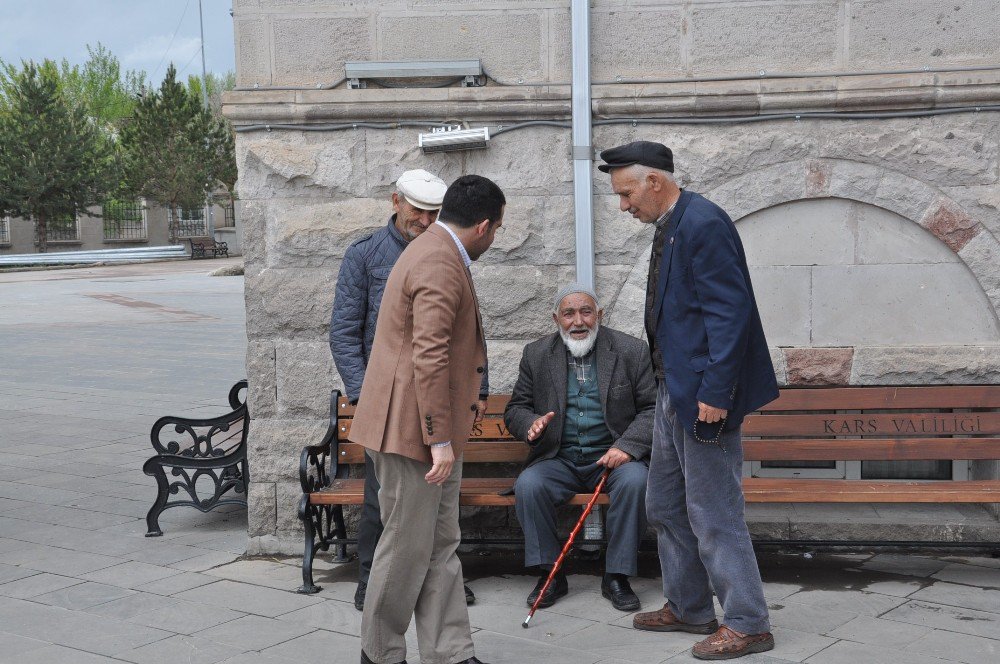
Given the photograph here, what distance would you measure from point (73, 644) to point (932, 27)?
476 cm

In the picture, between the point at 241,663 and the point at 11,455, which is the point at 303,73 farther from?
the point at 11,455

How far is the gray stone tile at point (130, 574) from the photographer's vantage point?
17.9ft

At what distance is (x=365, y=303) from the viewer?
5238 millimetres

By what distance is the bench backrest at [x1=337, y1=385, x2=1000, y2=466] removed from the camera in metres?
5.52

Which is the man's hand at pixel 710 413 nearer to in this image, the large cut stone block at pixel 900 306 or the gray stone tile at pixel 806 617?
the gray stone tile at pixel 806 617

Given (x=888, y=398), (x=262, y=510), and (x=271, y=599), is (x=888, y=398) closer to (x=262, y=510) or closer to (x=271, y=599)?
(x=271, y=599)

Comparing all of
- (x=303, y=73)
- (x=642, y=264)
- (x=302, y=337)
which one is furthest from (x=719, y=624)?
(x=303, y=73)

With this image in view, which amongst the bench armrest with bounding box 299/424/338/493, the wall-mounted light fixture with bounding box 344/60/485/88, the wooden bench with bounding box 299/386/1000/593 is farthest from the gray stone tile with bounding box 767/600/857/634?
the wall-mounted light fixture with bounding box 344/60/485/88

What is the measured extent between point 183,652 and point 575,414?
2001mm

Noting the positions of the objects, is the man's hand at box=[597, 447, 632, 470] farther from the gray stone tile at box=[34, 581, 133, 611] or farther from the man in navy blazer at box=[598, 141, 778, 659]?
the gray stone tile at box=[34, 581, 133, 611]

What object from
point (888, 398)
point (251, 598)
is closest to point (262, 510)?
point (251, 598)

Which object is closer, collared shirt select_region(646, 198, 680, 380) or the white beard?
collared shirt select_region(646, 198, 680, 380)

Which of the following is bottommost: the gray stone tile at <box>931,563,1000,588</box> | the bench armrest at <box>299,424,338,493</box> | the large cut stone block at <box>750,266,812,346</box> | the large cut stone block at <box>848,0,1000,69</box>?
the gray stone tile at <box>931,563,1000,588</box>

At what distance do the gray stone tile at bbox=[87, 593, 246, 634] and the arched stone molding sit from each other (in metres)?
3.16
